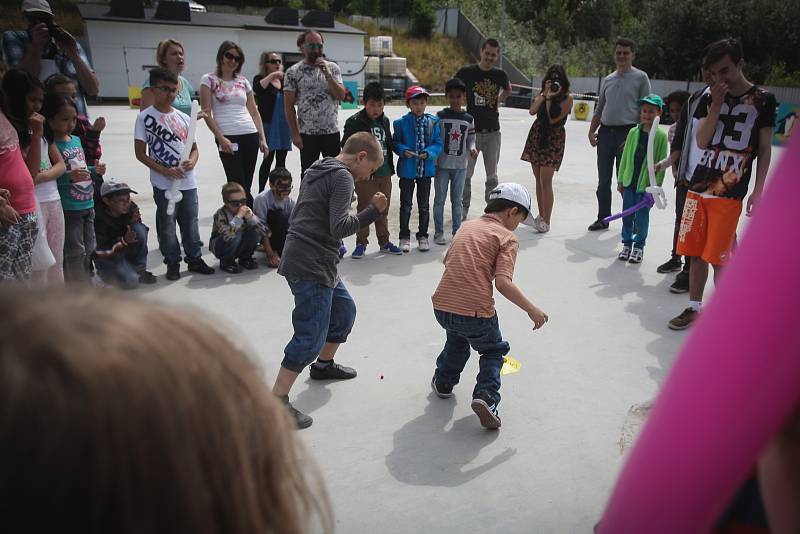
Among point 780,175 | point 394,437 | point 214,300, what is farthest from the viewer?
point 214,300

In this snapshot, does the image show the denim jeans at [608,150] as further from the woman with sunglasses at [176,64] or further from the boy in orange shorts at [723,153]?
the woman with sunglasses at [176,64]

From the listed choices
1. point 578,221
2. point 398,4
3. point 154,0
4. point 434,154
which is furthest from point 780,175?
point 398,4

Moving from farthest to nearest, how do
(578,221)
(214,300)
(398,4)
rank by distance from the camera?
(398,4) → (578,221) → (214,300)

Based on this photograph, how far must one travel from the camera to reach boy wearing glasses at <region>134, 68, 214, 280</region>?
491 cm

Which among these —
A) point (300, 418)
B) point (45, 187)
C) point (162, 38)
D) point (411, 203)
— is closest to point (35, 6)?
point (45, 187)

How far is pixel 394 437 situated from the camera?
3.05 metres

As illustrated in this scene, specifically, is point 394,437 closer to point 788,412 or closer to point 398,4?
point 788,412

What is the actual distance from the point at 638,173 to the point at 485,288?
357 centimetres

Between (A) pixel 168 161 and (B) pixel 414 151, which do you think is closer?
(A) pixel 168 161

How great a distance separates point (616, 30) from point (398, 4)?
18137 mm

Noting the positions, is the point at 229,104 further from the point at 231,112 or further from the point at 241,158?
the point at 241,158

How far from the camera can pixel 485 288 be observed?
3.07 metres

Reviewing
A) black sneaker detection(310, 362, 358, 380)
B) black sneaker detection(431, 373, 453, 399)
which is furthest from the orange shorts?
black sneaker detection(310, 362, 358, 380)

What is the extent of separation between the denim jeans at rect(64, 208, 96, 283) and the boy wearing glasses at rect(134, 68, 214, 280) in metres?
0.64
